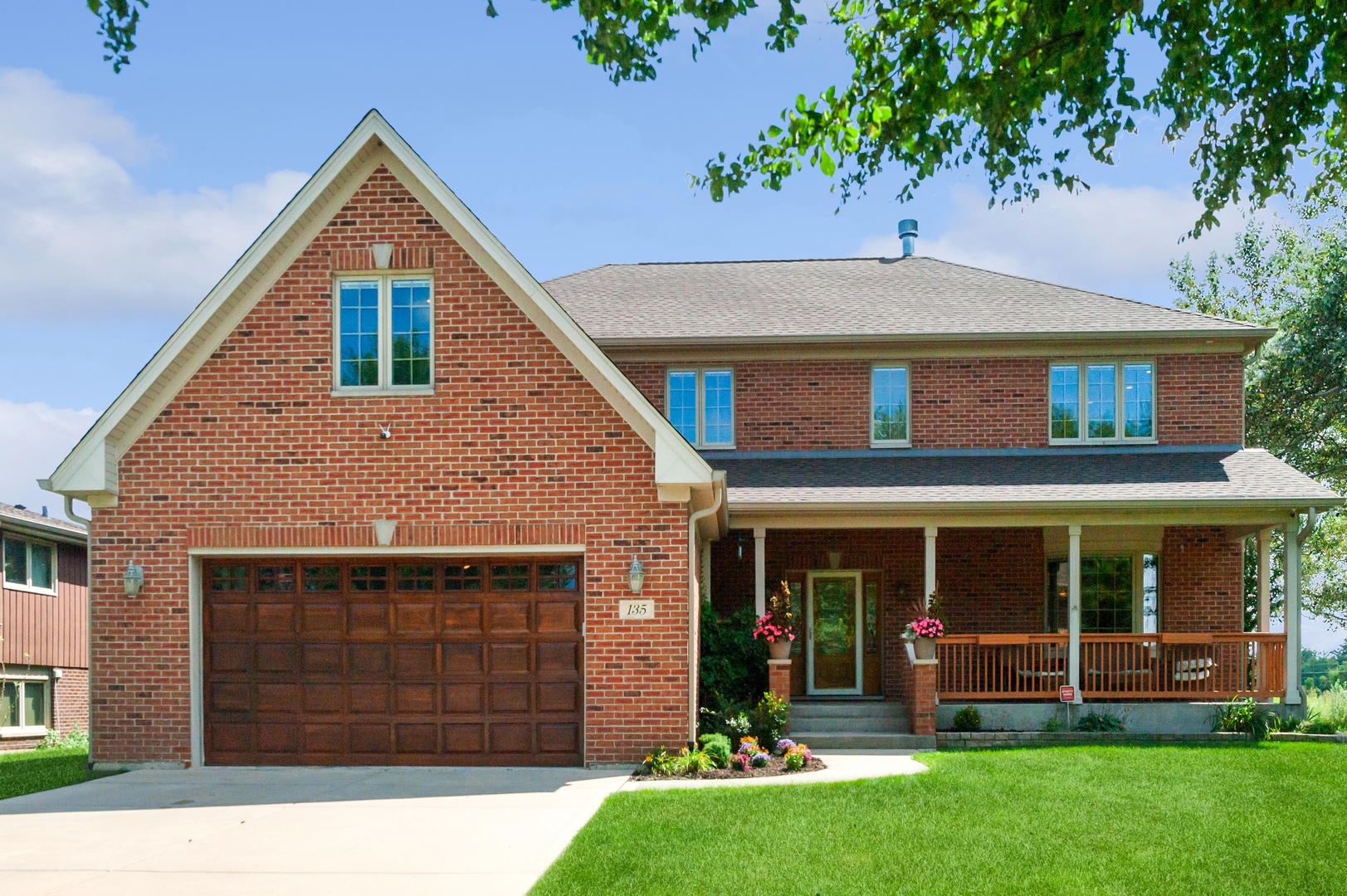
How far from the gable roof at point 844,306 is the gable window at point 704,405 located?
0.70 meters

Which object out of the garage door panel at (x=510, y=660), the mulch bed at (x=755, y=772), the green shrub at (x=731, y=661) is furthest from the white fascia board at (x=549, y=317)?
the green shrub at (x=731, y=661)

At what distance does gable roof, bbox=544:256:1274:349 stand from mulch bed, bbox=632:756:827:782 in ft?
23.3

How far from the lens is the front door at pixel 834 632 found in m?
18.2

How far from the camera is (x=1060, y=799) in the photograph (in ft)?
34.7

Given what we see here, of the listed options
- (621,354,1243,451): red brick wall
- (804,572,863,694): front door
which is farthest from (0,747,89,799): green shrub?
(804,572,863,694): front door

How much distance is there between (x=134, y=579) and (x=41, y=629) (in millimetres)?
11233

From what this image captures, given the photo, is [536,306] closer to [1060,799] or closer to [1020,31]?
[1020,31]

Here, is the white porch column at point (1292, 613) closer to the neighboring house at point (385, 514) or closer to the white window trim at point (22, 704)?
the neighboring house at point (385, 514)

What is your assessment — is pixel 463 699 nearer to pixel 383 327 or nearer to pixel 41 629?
pixel 383 327

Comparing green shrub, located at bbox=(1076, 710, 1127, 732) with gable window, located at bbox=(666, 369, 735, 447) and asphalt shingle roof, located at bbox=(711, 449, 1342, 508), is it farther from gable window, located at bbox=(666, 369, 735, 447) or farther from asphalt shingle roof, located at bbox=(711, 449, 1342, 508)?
gable window, located at bbox=(666, 369, 735, 447)

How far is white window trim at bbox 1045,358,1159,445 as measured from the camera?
60.3ft

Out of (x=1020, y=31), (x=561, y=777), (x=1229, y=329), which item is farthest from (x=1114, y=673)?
(x=1020, y=31)

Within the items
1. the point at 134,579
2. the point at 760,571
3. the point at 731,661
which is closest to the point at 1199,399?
the point at 760,571

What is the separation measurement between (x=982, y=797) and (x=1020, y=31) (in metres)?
6.43
